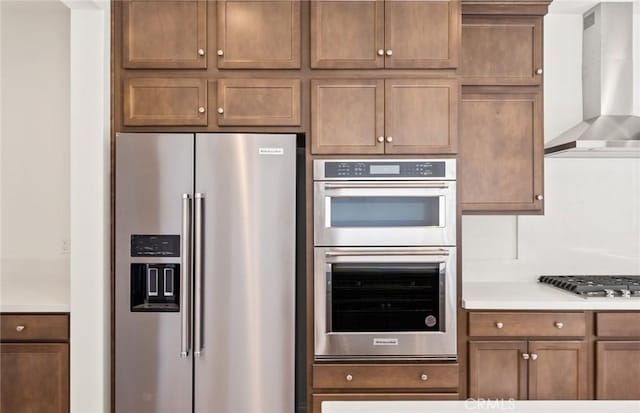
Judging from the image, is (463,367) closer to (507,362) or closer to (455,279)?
(507,362)

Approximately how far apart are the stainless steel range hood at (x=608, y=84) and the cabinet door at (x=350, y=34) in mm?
1287

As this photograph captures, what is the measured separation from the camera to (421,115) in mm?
2389

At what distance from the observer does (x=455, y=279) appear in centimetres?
236

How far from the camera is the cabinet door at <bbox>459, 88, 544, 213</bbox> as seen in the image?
2.66m

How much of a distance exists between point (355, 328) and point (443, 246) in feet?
2.06

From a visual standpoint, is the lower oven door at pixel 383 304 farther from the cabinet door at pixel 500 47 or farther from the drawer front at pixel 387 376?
the cabinet door at pixel 500 47

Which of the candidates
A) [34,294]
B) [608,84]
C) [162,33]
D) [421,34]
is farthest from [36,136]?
[608,84]

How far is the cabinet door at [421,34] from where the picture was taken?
238cm

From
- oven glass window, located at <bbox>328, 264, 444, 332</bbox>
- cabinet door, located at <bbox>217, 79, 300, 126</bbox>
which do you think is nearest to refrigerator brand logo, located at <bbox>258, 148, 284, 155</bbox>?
cabinet door, located at <bbox>217, 79, 300, 126</bbox>

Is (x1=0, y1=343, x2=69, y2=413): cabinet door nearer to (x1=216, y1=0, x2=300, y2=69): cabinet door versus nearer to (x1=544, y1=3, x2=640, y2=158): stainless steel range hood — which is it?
(x1=216, y1=0, x2=300, y2=69): cabinet door

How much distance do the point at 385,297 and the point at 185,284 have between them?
103 cm

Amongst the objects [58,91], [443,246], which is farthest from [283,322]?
[58,91]

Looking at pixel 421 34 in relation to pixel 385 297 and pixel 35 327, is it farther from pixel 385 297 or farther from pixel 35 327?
pixel 35 327

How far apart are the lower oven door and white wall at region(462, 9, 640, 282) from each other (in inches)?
29.4
